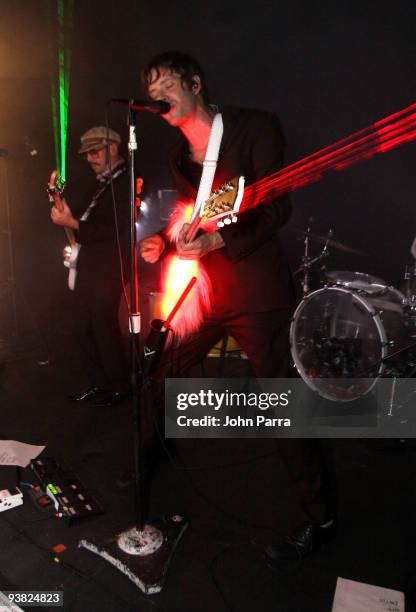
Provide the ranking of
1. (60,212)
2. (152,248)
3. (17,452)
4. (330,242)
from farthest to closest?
(330,242) < (60,212) < (17,452) < (152,248)

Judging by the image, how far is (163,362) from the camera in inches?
90.6

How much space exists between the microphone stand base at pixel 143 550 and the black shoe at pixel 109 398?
4.89 ft

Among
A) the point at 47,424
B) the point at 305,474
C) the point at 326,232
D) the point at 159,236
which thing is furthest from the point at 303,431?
the point at 326,232

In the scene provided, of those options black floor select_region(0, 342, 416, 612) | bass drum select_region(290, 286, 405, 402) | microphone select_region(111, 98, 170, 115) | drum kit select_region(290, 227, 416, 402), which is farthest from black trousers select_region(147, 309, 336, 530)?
bass drum select_region(290, 286, 405, 402)

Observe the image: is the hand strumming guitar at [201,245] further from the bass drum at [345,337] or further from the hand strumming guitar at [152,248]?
the bass drum at [345,337]

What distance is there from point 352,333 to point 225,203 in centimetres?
209

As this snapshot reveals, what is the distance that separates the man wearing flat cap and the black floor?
0.36 m

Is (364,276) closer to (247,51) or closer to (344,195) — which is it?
(344,195)

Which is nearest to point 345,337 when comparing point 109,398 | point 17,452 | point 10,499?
point 109,398

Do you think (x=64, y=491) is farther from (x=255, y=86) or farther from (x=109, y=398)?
(x=255, y=86)

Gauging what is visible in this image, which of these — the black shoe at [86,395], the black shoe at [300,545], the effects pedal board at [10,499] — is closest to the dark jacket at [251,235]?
the black shoe at [300,545]

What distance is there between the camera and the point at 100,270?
364cm

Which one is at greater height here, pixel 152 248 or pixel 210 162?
pixel 210 162

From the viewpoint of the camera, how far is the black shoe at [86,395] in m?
3.70
